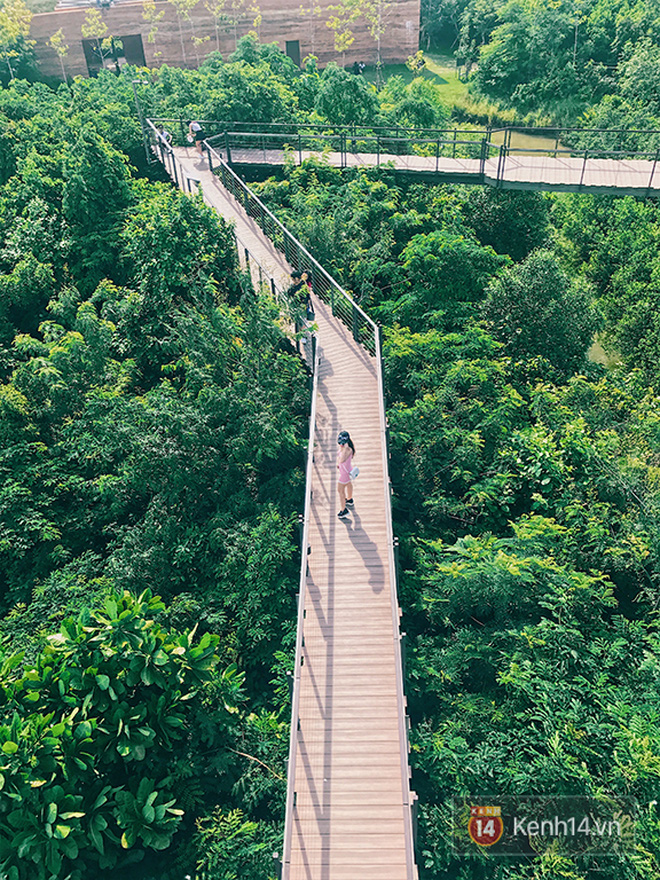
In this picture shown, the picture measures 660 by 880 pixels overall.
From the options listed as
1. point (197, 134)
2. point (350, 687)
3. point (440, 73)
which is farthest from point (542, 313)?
point (440, 73)

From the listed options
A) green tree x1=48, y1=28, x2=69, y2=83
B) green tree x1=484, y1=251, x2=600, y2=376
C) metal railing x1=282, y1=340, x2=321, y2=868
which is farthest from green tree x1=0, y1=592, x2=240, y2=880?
green tree x1=48, y1=28, x2=69, y2=83

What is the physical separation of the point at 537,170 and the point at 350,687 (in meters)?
23.5

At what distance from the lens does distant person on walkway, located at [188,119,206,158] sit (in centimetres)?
3178

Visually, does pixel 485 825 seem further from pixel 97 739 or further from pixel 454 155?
pixel 454 155

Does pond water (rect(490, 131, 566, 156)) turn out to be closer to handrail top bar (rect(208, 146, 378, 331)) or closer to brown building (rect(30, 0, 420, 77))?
brown building (rect(30, 0, 420, 77))

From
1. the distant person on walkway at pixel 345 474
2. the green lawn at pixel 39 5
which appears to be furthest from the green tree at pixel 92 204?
the green lawn at pixel 39 5

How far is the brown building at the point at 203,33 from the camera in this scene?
59.5 metres

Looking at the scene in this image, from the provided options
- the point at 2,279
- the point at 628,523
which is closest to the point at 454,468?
the point at 628,523

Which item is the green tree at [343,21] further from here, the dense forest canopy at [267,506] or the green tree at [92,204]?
the green tree at [92,204]

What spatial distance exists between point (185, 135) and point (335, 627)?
2939 centimetres

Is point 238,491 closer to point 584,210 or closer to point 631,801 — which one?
point 631,801

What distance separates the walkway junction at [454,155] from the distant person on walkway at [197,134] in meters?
0.51

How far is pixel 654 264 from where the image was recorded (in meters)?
27.6

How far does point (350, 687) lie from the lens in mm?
12375
